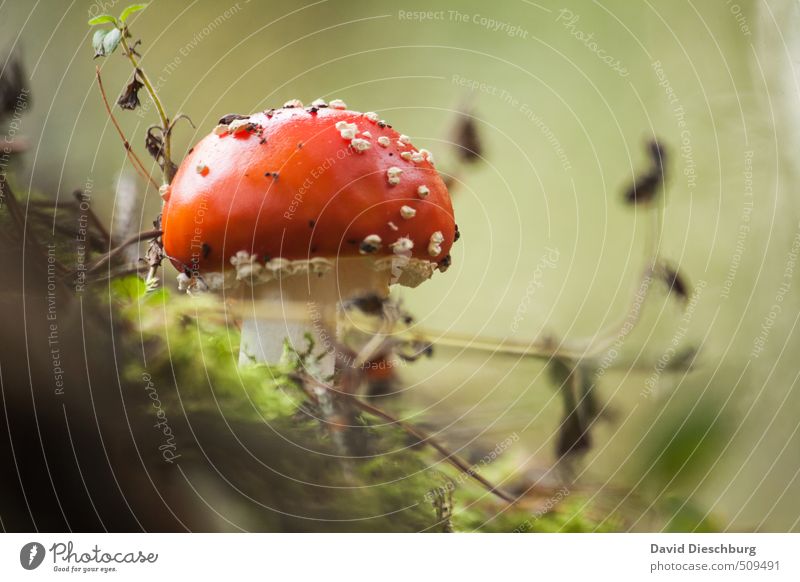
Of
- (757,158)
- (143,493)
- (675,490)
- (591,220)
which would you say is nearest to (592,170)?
(591,220)

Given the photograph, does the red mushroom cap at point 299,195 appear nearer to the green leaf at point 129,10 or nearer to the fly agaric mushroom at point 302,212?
the fly agaric mushroom at point 302,212

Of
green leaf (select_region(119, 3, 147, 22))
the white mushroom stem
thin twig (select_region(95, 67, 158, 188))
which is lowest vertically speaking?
the white mushroom stem

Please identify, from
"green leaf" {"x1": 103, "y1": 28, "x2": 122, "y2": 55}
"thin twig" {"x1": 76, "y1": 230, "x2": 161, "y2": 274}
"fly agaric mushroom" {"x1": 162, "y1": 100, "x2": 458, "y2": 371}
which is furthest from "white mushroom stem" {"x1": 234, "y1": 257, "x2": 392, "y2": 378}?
"green leaf" {"x1": 103, "y1": 28, "x2": 122, "y2": 55}

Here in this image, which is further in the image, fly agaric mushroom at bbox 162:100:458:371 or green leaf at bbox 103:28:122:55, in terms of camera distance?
green leaf at bbox 103:28:122:55

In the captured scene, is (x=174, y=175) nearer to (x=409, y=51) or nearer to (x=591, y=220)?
(x=409, y=51)
